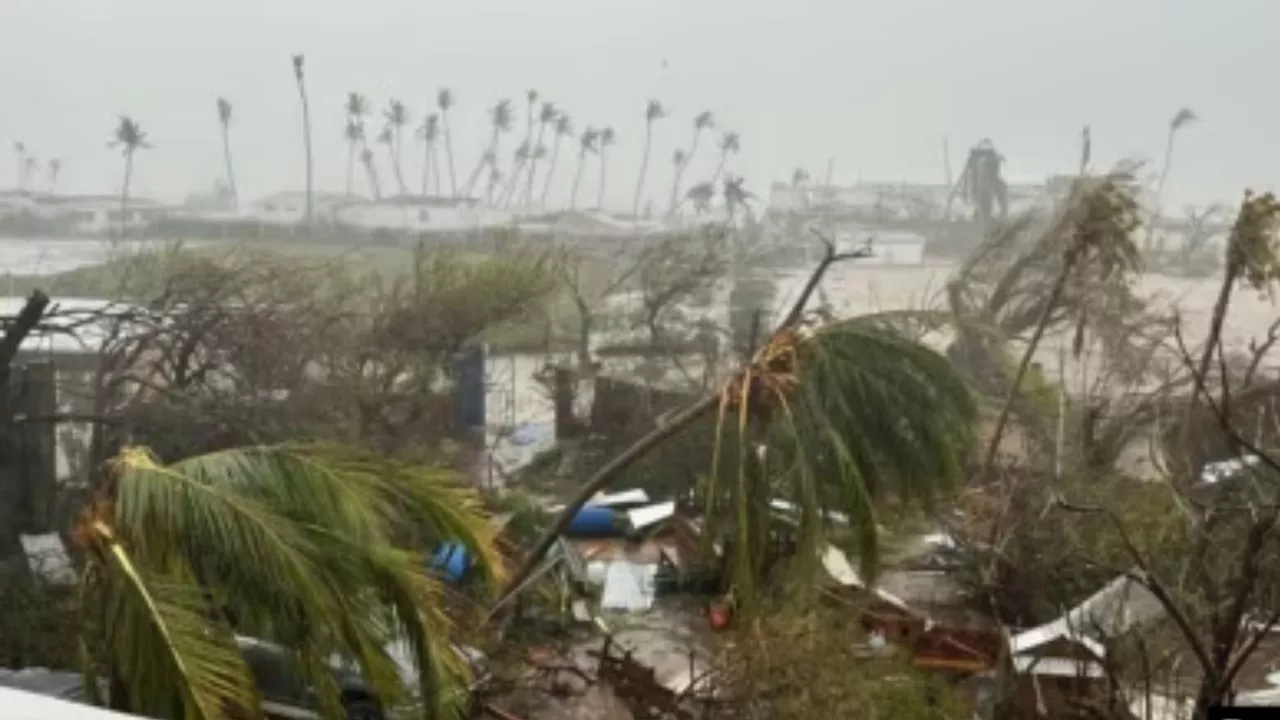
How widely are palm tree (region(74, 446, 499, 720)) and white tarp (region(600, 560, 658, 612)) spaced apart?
1.43 meters

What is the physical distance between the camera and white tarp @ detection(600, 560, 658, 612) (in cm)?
322

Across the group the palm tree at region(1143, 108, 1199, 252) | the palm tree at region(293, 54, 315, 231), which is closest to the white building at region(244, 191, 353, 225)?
the palm tree at region(293, 54, 315, 231)

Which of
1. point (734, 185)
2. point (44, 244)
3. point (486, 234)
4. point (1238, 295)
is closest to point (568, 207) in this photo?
point (486, 234)

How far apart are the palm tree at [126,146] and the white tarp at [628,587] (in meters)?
1.92

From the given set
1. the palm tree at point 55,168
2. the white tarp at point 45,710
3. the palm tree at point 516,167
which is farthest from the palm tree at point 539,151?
the white tarp at point 45,710

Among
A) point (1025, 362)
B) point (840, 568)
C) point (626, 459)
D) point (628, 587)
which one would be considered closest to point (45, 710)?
point (840, 568)

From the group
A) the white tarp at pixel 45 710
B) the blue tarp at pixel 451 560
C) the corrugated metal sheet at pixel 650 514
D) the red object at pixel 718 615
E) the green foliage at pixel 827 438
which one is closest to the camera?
the white tarp at pixel 45 710

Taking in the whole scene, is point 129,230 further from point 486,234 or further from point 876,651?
point 876,651

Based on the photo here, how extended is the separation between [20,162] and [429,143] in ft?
4.24

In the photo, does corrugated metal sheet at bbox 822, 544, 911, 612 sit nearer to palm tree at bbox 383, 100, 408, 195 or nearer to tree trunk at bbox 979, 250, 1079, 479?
Answer: tree trunk at bbox 979, 250, 1079, 479

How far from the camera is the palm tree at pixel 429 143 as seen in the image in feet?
13.3

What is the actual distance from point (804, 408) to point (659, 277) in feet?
5.77

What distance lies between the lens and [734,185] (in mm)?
3855

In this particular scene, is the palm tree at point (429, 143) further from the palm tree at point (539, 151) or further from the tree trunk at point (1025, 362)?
the tree trunk at point (1025, 362)
